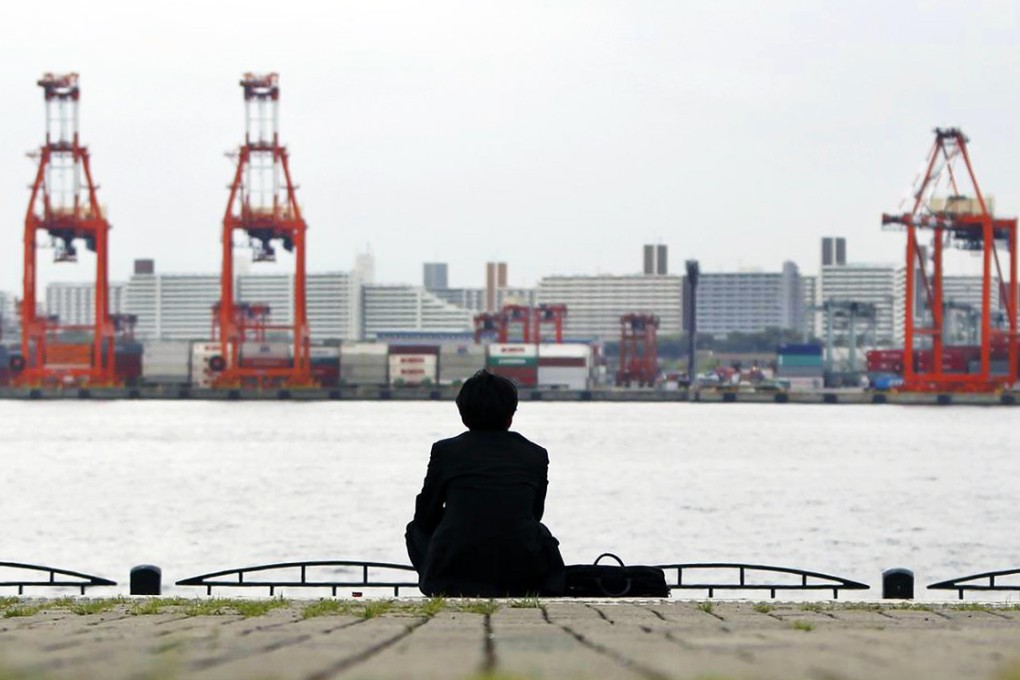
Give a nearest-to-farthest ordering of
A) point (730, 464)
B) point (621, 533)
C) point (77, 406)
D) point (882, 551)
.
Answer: point (882, 551)
point (621, 533)
point (730, 464)
point (77, 406)

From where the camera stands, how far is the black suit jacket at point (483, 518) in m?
7.77

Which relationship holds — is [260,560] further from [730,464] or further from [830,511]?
[730,464]

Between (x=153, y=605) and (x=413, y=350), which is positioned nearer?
(x=153, y=605)

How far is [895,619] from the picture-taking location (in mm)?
7496

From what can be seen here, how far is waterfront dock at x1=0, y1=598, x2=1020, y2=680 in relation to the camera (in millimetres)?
4711

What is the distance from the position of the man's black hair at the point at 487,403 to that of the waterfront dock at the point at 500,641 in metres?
0.85

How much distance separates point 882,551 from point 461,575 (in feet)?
85.4

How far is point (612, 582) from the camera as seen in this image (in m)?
8.71

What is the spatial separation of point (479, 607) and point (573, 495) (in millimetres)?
39375

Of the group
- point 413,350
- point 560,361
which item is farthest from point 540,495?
point 413,350

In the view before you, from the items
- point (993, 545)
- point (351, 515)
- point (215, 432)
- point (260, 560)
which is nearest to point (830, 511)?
point (993, 545)

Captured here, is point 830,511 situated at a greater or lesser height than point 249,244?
lesser

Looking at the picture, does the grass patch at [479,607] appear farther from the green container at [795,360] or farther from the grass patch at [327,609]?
the green container at [795,360]

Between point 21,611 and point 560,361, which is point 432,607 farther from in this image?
point 560,361
